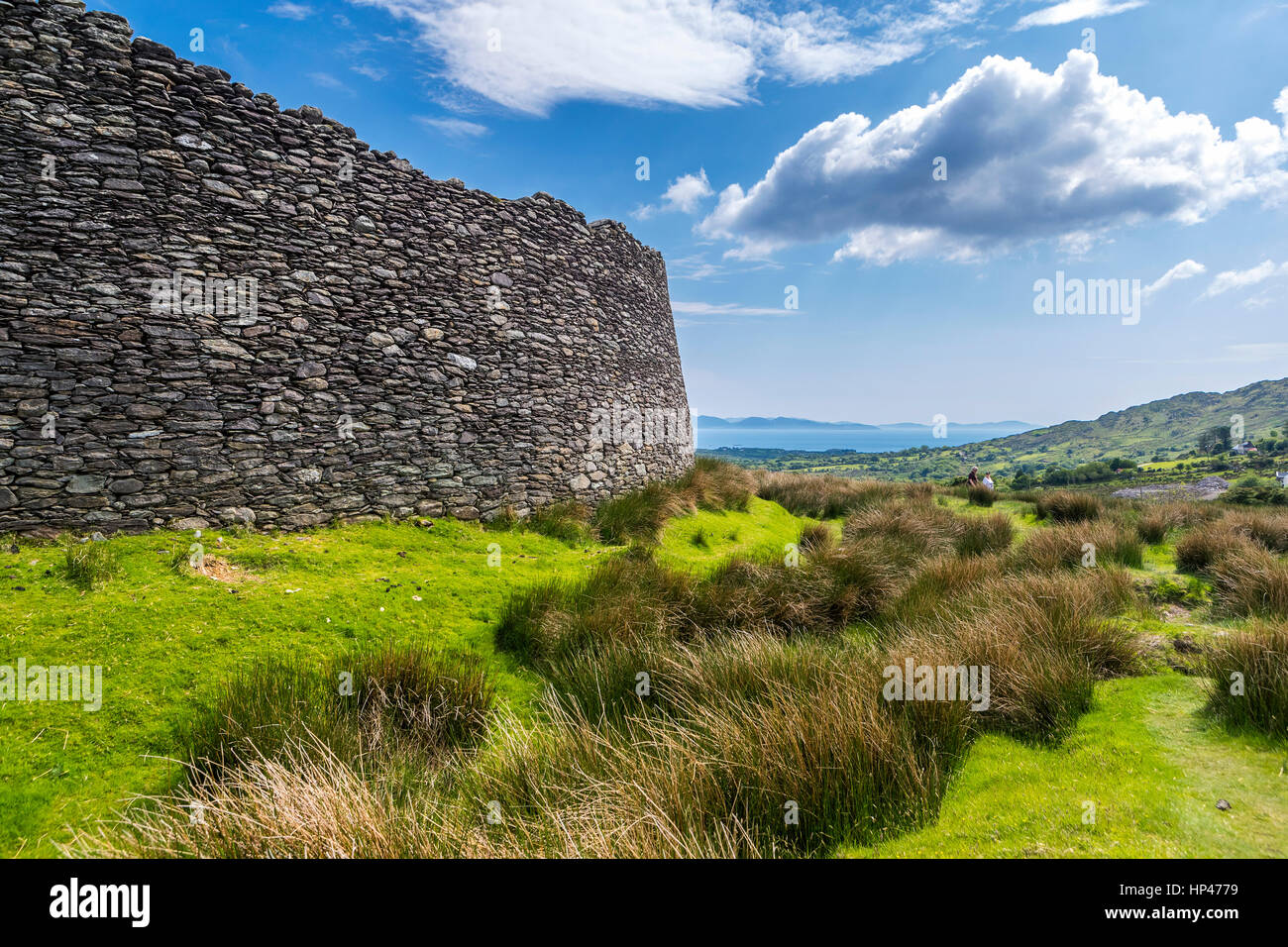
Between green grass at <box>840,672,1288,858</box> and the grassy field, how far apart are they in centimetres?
1

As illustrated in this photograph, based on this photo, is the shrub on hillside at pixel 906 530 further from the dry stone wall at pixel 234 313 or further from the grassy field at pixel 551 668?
the dry stone wall at pixel 234 313

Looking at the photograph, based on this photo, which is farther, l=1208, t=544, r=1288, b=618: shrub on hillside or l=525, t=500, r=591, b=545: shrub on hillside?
l=525, t=500, r=591, b=545: shrub on hillside

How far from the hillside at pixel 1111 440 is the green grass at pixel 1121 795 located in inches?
2523

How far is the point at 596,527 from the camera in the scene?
10273 millimetres

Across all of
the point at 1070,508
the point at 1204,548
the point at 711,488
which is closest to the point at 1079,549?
the point at 1204,548

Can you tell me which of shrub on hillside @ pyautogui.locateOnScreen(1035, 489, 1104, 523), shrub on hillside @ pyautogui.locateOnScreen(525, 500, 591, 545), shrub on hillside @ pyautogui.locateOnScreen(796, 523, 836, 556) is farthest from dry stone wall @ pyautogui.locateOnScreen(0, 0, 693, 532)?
shrub on hillside @ pyautogui.locateOnScreen(1035, 489, 1104, 523)

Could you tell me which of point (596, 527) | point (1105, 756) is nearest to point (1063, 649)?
point (1105, 756)

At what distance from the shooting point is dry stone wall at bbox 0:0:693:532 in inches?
247

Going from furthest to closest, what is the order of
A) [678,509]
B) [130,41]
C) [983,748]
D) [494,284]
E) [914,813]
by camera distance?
1. [678,509]
2. [494,284]
3. [130,41]
4. [983,748]
5. [914,813]

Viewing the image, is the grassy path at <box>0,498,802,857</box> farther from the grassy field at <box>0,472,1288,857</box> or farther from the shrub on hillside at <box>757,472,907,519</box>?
the shrub on hillside at <box>757,472,907,519</box>

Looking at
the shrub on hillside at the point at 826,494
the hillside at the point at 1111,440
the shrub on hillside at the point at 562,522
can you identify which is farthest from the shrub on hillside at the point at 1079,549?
the hillside at the point at 1111,440

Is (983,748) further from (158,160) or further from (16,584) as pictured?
(158,160)

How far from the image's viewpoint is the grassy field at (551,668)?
8.95 feet

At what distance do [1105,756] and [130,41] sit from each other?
11.9 m
